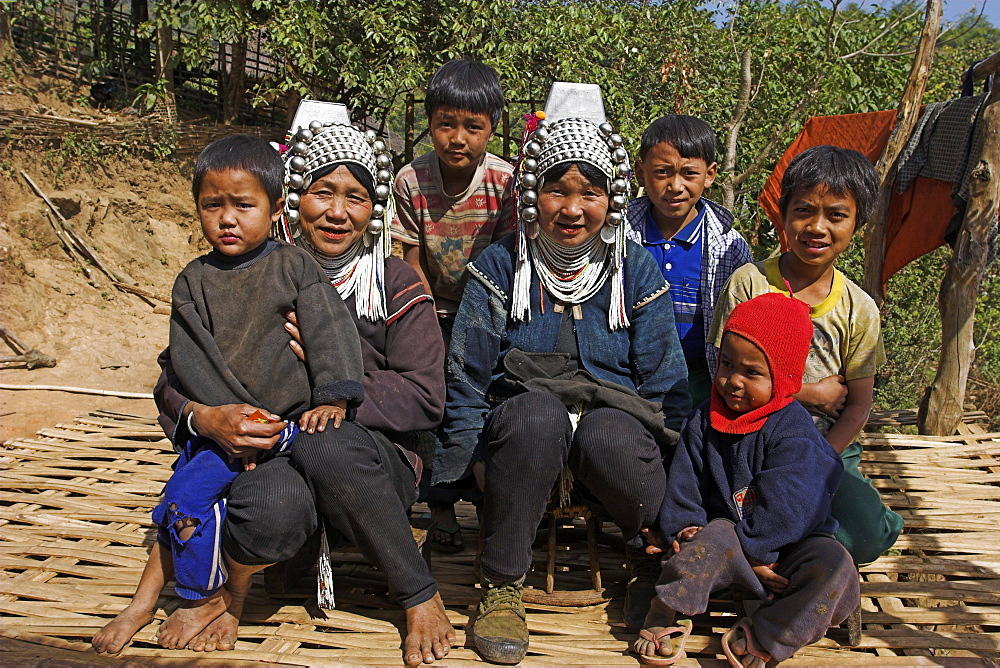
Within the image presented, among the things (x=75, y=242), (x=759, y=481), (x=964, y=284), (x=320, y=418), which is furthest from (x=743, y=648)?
(x=75, y=242)

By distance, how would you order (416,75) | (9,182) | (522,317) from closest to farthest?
(522,317) → (416,75) → (9,182)

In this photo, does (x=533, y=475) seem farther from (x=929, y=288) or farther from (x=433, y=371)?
(x=929, y=288)

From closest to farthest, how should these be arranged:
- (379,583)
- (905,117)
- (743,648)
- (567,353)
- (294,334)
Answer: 1. (743,648)
2. (294,334)
3. (567,353)
4. (379,583)
5. (905,117)

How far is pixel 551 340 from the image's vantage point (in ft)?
9.19

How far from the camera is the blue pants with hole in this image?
237 cm

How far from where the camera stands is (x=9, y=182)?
8586mm

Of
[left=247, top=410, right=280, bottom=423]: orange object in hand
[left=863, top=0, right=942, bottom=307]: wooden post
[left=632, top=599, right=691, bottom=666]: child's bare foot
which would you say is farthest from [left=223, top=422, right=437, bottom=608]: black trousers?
[left=863, top=0, right=942, bottom=307]: wooden post

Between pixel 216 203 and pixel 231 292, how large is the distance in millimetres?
280

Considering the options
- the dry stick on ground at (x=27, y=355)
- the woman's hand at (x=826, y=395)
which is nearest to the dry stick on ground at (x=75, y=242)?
the dry stick on ground at (x=27, y=355)

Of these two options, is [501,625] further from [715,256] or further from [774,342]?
[715,256]

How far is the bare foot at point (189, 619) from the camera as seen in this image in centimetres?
239

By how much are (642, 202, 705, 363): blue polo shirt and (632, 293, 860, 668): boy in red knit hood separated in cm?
77

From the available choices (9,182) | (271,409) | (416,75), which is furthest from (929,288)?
(9,182)

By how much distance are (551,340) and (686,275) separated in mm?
822
